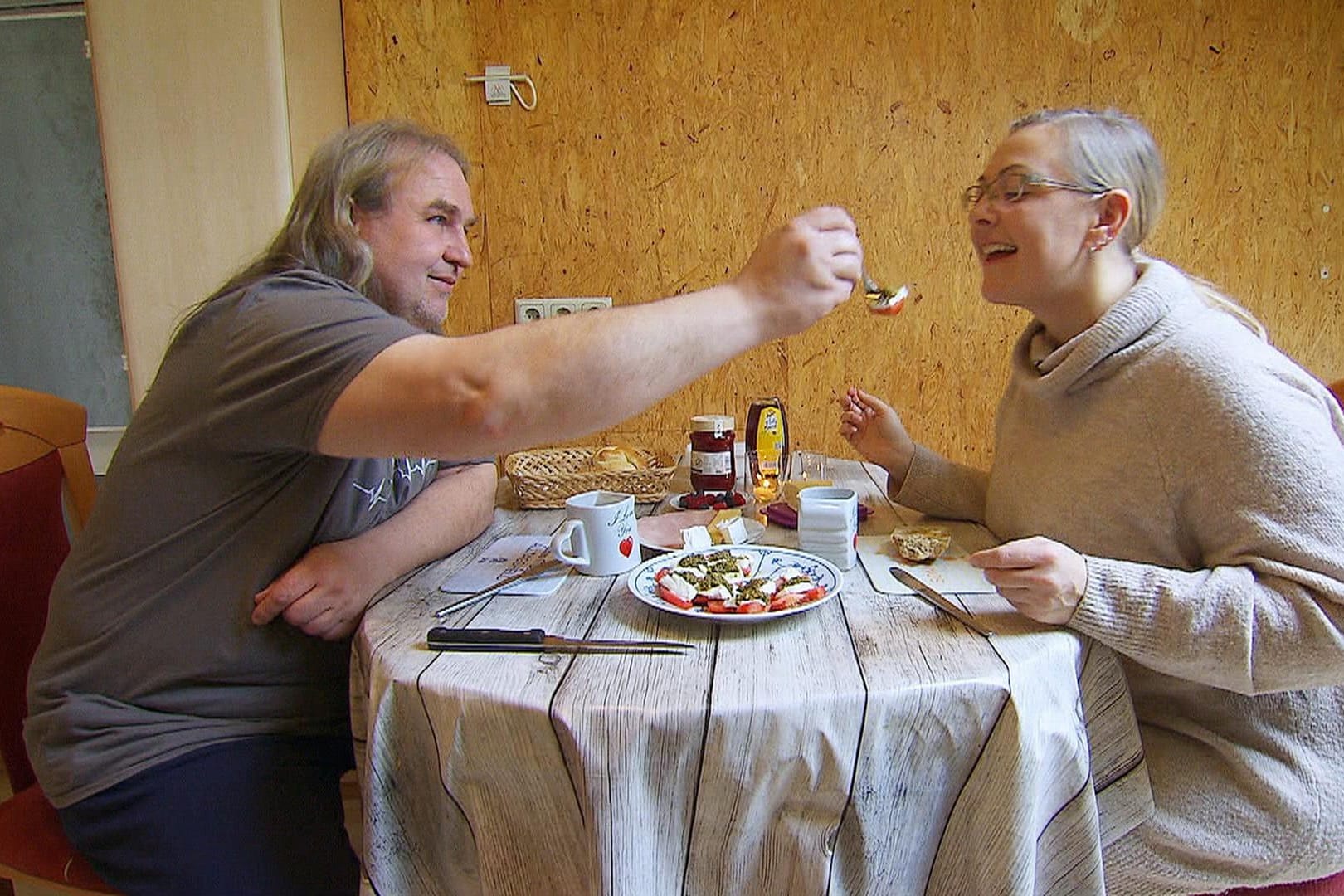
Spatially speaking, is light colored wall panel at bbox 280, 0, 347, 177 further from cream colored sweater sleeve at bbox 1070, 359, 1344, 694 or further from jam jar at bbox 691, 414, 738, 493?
cream colored sweater sleeve at bbox 1070, 359, 1344, 694

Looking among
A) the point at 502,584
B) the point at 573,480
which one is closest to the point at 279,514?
the point at 502,584

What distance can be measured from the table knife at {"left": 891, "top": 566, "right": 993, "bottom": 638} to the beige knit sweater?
0.11 m

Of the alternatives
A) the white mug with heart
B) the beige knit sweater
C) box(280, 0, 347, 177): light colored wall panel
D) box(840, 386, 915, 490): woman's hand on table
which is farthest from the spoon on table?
box(280, 0, 347, 177): light colored wall panel

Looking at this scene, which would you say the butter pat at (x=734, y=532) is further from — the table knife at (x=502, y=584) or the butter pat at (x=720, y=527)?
the table knife at (x=502, y=584)

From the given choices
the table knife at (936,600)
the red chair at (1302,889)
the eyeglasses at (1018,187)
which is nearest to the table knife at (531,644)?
the table knife at (936,600)

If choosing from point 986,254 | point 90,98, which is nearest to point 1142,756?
point 986,254

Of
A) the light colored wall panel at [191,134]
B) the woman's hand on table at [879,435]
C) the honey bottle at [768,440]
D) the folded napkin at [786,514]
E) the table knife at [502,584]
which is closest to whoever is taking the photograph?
the table knife at [502,584]

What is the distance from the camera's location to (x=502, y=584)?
41.2 inches

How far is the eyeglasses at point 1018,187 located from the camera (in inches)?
45.6

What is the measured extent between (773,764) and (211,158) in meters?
2.28

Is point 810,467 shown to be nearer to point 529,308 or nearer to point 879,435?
point 879,435

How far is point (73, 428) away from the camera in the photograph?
1406 mm

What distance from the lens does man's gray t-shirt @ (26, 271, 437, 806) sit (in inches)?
36.4

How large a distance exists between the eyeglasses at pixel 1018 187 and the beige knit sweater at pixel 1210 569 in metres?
0.16
